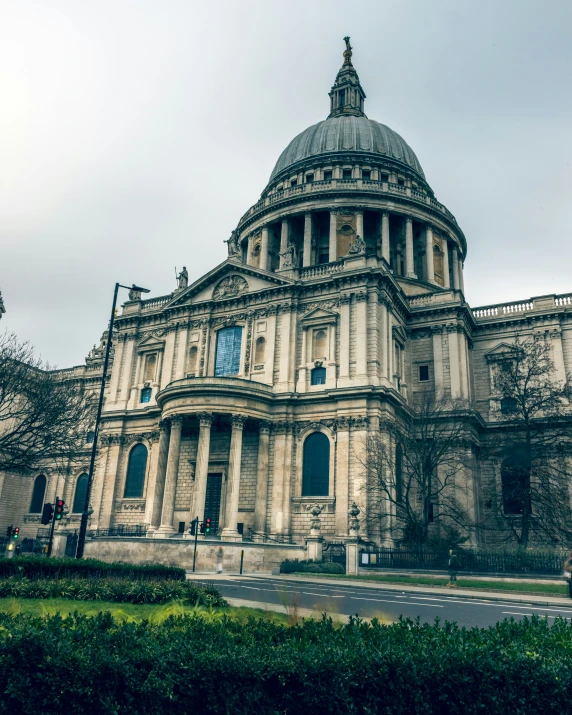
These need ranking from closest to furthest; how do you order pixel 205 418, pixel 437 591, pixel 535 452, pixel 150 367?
1. pixel 437 591
2. pixel 535 452
3. pixel 205 418
4. pixel 150 367

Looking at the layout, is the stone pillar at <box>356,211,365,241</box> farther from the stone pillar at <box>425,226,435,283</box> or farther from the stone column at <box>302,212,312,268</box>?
the stone pillar at <box>425,226,435,283</box>

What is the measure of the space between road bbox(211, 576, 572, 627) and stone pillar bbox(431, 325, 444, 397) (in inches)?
887

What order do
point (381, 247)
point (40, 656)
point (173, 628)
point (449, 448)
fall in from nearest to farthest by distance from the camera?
point (40, 656) → point (173, 628) → point (449, 448) → point (381, 247)

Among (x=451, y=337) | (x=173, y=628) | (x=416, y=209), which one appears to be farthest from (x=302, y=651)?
Answer: (x=416, y=209)

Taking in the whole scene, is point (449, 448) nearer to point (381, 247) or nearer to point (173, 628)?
point (381, 247)

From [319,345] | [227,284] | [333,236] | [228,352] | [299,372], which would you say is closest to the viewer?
[299,372]

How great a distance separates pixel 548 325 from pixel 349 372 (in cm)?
1792

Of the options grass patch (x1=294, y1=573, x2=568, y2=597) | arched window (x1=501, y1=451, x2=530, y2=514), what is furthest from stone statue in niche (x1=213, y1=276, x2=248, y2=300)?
grass patch (x1=294, y1=573, x2=568, y2=597)

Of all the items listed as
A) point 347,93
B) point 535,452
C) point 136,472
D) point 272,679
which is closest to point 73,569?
point 272,679

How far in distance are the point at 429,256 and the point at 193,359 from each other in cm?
2478

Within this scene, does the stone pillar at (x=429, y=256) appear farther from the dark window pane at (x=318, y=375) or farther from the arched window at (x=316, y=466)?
the arched window at (x=316, y=466)

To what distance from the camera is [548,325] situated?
48375 mm

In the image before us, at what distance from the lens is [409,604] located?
19.5 m

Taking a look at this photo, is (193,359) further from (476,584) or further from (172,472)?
(476,584)
